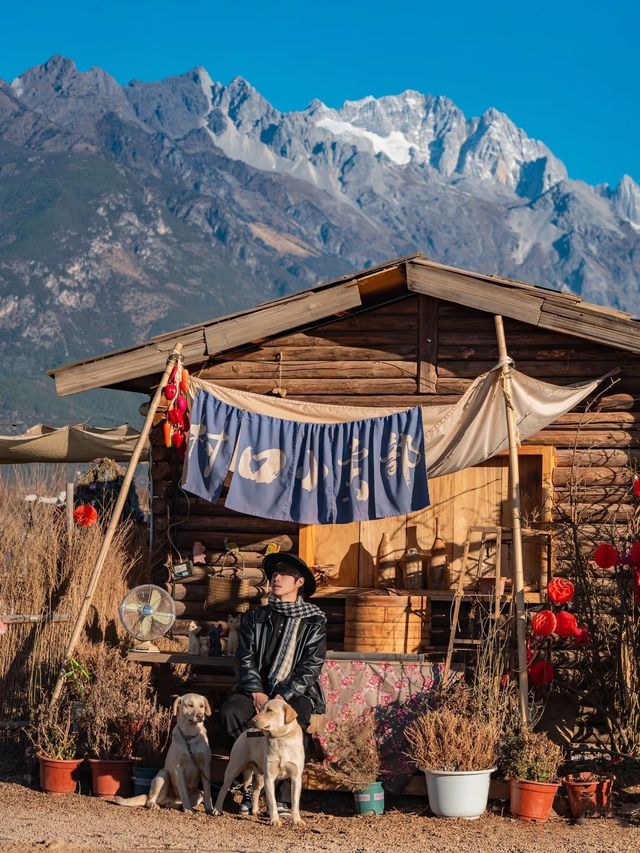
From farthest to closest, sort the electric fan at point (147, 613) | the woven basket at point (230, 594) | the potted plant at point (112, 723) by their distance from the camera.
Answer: the woven basket at point (230, 594)
the electric fan at point (147, 613)
the potted plant at point (112, 723)

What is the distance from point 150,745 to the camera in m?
9.14

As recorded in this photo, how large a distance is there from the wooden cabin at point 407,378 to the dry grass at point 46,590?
662 mm

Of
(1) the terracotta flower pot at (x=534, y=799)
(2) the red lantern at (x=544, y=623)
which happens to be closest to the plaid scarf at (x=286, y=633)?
(2) the red lantern at (x=544, y=623)

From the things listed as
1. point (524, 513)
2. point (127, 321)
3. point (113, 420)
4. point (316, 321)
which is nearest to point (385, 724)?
point (524, 513)

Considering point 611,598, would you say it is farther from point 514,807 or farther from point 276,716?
point 276,716

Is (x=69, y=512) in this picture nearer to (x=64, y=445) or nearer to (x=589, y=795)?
(x=64, y=445)

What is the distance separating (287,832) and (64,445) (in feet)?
28.9

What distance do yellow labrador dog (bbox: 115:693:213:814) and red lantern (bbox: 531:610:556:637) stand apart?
2.39 metres

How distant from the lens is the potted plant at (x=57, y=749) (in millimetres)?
8859

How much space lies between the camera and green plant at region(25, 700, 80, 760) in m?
8.95

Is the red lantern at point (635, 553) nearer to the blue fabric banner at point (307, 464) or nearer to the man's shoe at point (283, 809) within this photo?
the blue fabric banner at point (307, 464)

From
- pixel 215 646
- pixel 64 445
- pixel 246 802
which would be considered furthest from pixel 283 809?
pixel 64 445

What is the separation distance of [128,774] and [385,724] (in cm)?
191

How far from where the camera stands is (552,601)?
8984 millimetres
